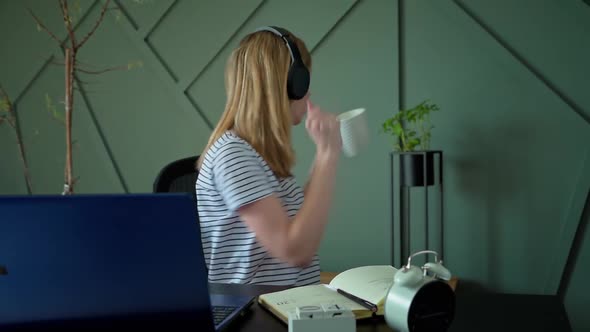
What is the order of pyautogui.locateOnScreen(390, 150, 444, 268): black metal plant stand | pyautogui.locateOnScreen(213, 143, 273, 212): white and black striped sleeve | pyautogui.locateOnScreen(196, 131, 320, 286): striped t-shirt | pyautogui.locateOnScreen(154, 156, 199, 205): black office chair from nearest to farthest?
1. pyautogui.locateOnScreen(213, 143, 273, 212): white and black striped sleeve
2. pyautogui.locateOnScreen(196, 131, 320, 286): striped t-shirt
3. pyautogui.locateOnScreen(154, 156, 199, 205): black office chair
4. pyautogui.locateOnScreen(390, 150, 444, 268): black metal plant stand

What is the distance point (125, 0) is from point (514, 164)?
2.25 metres

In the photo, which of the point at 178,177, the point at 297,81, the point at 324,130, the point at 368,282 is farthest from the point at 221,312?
the point at 178,177

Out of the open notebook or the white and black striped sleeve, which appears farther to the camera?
the white and black striped sleeve

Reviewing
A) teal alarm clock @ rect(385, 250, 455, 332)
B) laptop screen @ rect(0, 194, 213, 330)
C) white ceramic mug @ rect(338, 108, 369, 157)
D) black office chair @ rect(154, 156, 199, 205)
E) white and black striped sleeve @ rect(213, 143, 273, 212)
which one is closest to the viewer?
laptop screen @ rect(0, 194, 213, 330)

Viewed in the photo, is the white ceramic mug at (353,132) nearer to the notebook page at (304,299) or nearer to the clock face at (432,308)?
the notebook page at (304,299)

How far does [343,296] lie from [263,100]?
1.87 feet

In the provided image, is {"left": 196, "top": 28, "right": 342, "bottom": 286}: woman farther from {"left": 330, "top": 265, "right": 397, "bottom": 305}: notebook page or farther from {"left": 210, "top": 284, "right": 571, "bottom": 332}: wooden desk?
{"left": 210, "top": 284, "right": 571, "bottom": 332}: wooden desk

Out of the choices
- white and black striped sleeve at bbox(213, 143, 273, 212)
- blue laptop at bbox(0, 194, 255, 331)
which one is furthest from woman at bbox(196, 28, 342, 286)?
blue laptop at bbox(0, 194, 255, 331)

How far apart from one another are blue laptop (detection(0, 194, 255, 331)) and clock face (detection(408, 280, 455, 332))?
299 millimetres

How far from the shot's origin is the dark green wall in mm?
2756

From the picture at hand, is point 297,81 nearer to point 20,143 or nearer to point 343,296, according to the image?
point 343,296

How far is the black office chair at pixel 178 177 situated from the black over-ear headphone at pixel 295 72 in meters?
0.50

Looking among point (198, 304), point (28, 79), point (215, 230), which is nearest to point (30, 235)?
point (198, 304)

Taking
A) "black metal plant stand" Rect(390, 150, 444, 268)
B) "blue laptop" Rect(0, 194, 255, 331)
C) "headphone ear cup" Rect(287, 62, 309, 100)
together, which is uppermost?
"headphone ear cup" Rect(287, 62, 309, 100)
